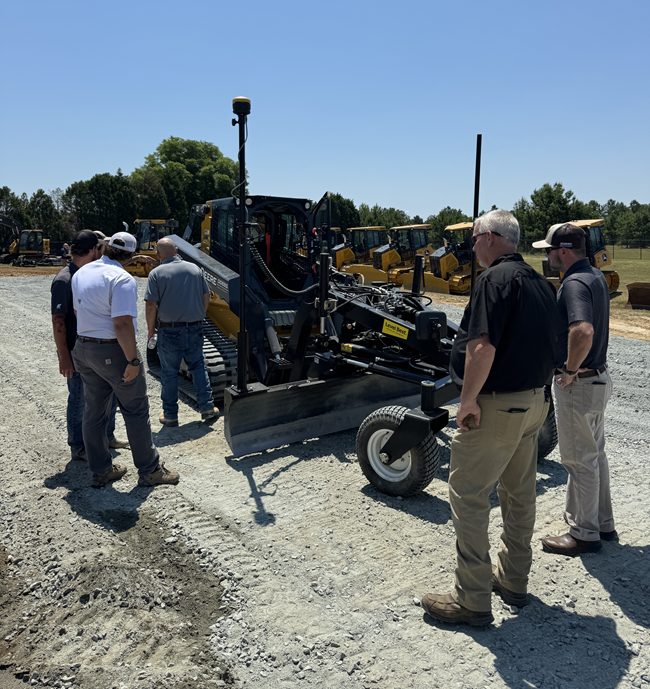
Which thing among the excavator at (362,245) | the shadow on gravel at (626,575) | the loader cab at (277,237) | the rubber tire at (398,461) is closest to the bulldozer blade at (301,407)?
the rubber tire at (398,461)

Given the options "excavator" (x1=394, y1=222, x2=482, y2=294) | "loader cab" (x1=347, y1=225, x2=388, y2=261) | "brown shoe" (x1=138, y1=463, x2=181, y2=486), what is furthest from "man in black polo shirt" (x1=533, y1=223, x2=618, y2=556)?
"loader cab" (x1=347, y1=225, x2=388, y2=261)

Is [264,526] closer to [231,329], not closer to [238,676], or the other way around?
[238,676]

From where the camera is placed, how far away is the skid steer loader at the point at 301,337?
5.15m

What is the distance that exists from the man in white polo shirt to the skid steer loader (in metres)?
0.78

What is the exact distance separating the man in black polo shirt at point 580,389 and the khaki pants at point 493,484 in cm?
69

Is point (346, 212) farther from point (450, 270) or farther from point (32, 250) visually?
point (450, 270)

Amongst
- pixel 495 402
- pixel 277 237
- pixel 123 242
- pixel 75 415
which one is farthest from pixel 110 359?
pixel 277 237

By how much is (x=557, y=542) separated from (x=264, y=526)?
72.7 inches

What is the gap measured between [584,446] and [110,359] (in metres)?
3.21

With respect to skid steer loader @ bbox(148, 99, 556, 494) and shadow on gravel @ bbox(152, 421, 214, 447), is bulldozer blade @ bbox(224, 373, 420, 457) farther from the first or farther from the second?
shadow on gravel @ bbox(152, 421, 214, 447)

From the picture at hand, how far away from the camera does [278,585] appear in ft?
11.0

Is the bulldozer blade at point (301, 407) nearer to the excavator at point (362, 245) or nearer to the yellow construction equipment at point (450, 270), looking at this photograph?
the yellow construction equipment at point (450, 270)

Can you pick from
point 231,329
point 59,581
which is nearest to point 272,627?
point 59,581

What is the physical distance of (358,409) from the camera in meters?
5.98
